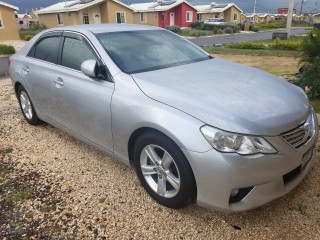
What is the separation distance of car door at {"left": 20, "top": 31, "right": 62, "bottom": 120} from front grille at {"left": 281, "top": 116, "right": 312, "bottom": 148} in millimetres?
2828

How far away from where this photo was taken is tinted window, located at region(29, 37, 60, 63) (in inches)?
156

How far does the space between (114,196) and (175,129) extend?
1149mm

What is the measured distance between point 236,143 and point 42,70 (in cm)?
296

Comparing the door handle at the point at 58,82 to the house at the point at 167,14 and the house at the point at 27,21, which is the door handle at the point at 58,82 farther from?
the house at the point at 27,21

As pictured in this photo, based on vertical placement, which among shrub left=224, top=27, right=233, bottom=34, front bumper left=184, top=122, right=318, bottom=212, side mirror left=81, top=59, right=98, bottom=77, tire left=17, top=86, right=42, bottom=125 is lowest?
shrub left=224, top=27, right=233, bottom=34

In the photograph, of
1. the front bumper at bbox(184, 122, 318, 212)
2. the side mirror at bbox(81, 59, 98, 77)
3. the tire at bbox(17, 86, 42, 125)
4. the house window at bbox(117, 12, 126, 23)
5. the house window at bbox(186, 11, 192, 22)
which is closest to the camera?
the front bumper at bbox(184, 122, 318, 212)

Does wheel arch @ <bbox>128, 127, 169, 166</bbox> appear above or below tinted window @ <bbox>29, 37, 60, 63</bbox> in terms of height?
below

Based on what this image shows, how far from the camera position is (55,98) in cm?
388

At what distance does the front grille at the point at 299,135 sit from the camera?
2.43 metres

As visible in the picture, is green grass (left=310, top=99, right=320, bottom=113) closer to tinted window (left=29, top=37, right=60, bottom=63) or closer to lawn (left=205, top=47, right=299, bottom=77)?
lawn (left=205, top=47, right=299, bottom=77)

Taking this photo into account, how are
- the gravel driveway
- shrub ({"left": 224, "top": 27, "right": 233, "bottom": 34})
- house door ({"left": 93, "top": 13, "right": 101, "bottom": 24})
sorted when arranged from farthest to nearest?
shrub ({"left": 224, "top": 27, "right": 233, "bottom": 34}), house door ({"left": 93, "top": 13, "right": 101, "bottom": 24}), the gravel driveway

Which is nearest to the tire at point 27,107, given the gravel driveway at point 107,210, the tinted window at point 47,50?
the tinted window at point 47,50

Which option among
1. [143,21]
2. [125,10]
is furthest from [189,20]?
[125,10]

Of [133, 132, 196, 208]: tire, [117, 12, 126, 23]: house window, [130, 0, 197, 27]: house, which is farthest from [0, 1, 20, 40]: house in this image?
[133, 132, 196, 208]: tire
